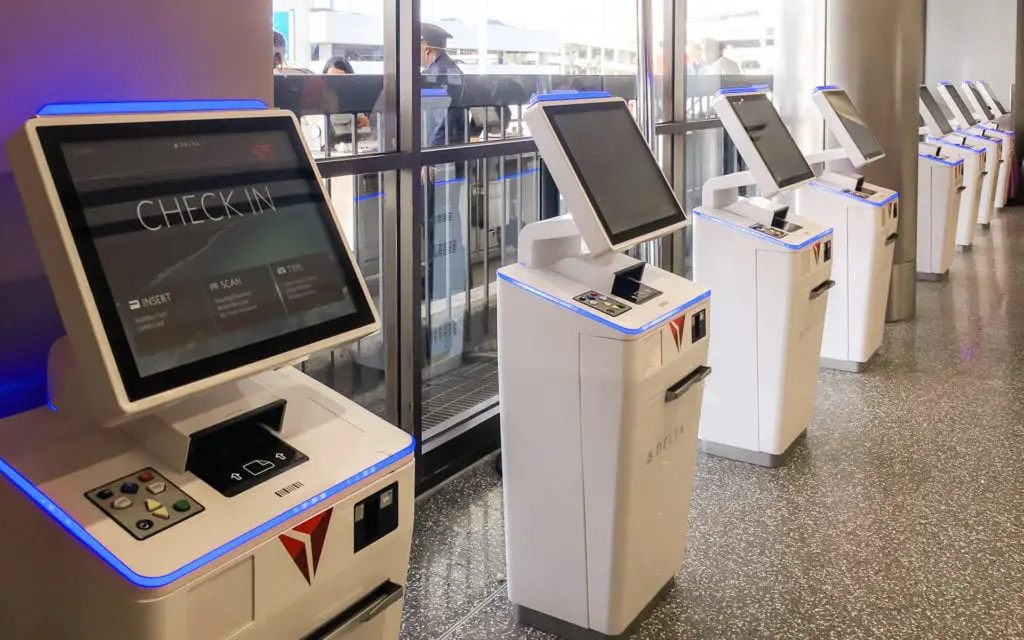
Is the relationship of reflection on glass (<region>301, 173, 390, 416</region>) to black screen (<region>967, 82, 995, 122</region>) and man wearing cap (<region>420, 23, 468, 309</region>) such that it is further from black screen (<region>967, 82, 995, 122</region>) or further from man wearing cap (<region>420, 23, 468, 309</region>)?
black screen (<region>967, 82, 995, 122</region>)

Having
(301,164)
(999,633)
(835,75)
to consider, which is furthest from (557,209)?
(301,164)

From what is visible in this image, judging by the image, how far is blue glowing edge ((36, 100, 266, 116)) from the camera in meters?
1.41

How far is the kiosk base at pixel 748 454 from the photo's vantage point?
11.8 ft

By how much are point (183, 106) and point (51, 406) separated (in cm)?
53

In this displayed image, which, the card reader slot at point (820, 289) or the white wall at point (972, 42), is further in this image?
the white wall at point (972, 42)

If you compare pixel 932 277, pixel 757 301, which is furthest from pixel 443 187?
pixel 932 277

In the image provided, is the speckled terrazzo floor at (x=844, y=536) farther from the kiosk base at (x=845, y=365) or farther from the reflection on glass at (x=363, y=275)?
the reflection on glass at (x=363, y=275)

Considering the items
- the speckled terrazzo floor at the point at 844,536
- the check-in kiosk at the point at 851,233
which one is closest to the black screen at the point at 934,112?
the check-in kiosk at the point at 851,233

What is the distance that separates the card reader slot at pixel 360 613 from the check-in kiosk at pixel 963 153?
6569mm

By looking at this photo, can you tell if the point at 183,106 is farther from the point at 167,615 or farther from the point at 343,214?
the point at 343,214

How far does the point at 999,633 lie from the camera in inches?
96.7

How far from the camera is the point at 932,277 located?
23.0 feet

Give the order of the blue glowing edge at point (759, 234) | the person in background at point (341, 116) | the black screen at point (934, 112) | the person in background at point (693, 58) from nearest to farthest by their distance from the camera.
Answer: the person in background at point (341, 116)
the blue glowing edge at point (759, 234)
the person in background at point (693, 58)
the black screen at point (934, 112)

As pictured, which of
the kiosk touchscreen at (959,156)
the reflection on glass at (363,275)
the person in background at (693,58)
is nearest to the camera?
the reflection on glass at (363,275)
